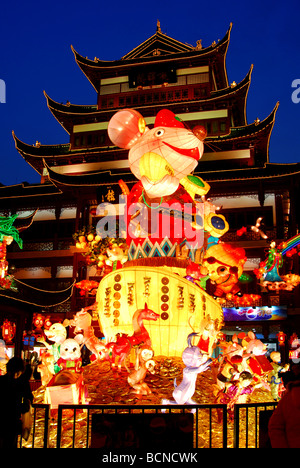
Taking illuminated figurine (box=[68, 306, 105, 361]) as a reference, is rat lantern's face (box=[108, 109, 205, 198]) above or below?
above

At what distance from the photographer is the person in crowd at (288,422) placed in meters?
2.97

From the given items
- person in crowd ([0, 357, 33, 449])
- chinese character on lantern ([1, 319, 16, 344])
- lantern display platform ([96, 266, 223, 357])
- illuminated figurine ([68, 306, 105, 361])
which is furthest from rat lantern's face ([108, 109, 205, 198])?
chinese character on lantern ([1, 319, 16, 344])

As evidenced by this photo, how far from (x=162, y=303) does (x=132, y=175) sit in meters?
12.7

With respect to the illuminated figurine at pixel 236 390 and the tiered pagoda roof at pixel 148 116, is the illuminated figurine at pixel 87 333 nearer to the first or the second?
the illuminated figurine at pixel 236 390

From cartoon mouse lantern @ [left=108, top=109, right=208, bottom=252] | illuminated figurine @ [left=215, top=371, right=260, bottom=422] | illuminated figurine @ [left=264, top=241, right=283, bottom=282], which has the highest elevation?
cartoon mouse lantern @ [left=108, top=109, right=208, bottom=252]

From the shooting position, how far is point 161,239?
8.02 m

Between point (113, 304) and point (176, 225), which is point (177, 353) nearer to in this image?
point (113, 304)

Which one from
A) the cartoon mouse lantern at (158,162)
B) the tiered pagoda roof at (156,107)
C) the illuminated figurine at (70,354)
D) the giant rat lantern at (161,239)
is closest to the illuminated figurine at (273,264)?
the giant rat lantern at (161,239)

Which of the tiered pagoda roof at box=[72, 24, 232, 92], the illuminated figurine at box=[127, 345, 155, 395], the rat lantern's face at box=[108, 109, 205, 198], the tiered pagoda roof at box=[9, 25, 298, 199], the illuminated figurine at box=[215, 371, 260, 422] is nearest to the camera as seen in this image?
the illuminated figurine at box=[215, 371, 260, 422]

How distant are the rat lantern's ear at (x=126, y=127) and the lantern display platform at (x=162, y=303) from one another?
89.4 inches

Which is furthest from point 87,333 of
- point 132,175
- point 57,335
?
point 132,175

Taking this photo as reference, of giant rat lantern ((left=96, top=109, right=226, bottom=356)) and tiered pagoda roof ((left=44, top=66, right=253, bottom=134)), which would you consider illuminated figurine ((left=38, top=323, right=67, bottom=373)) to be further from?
tiered pagoda roof ((left=44, top=66, right=253, bottom=134))

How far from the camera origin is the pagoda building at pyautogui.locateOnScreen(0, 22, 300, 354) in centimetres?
1911

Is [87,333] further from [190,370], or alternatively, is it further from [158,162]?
[158,162]
